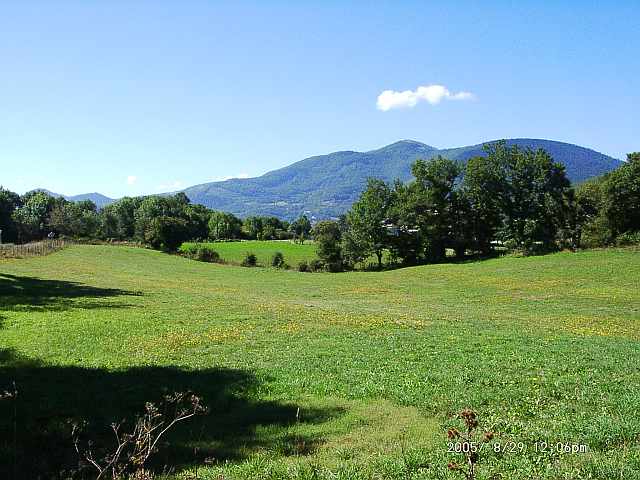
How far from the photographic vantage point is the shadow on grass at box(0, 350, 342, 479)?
6.88 meters

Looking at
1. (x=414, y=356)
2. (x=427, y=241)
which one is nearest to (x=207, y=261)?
(x=427, y=241)

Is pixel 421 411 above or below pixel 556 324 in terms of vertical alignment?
above

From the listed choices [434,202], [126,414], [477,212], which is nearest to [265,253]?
[434,202]

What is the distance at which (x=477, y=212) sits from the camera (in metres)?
80.1

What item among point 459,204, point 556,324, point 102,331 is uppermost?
point 459,204

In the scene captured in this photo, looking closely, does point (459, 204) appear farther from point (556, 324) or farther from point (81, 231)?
point (81, 231)

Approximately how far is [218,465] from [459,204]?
79.1 metres

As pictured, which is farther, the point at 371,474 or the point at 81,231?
the point at 81,231

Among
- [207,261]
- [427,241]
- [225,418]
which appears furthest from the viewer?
[207,261]

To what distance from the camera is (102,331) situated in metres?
19.3

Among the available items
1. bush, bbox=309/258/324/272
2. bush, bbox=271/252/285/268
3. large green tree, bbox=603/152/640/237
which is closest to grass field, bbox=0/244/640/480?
large green tree, bbox=603/152/640/237

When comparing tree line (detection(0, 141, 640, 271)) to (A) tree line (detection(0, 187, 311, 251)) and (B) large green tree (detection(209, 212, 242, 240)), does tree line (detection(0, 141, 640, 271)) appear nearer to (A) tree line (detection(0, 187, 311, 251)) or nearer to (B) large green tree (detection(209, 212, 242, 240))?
(A) tree line (detection(0, 187, 311, 251))

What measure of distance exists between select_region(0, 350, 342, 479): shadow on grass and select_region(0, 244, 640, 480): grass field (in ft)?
0.13

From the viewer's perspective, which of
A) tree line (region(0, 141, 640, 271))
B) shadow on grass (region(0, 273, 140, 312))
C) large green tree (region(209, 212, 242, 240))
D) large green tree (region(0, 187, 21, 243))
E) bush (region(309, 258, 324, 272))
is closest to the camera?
shadow on grass (region(0, 273, 140, 312))
